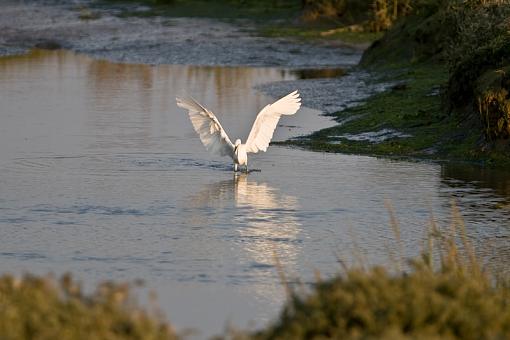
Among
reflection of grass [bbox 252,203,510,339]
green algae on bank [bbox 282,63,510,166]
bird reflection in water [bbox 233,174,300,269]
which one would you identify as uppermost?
green algae on bank [bbox 282,63,510,166]

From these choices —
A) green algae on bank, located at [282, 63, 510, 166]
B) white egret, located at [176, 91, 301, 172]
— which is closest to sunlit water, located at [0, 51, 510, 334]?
white egret, located at [176, 91, 301, 172]

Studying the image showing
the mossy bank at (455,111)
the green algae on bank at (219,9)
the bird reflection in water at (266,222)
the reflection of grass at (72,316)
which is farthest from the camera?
the green algae on bank at (219,9)

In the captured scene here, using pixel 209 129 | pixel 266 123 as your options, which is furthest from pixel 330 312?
pixel 266 123

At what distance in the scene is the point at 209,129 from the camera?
16.7 m

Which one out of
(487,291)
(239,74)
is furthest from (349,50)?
(487,291)

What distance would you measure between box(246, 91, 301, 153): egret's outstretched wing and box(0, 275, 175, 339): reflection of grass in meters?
10.2

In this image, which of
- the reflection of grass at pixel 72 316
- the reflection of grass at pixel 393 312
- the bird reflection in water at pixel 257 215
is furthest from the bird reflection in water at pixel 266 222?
the reflection of grass at pixel 72 316

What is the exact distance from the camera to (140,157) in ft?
57.6

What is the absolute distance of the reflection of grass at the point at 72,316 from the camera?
19.7 feet

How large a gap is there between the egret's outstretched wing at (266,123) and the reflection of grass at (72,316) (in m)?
10.2

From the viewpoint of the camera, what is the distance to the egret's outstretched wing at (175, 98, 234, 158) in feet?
54.1

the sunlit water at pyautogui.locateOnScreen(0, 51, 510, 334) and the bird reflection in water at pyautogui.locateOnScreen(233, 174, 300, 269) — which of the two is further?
the bird reflection in water at pyautogui.locateOnScreen(233, 174, 300, 269)

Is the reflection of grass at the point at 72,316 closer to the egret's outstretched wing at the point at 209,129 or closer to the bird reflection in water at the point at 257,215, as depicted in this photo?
the bird reflection in water at the point at 257,215

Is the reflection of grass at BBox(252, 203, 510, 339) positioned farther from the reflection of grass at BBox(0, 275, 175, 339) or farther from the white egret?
the white egret
